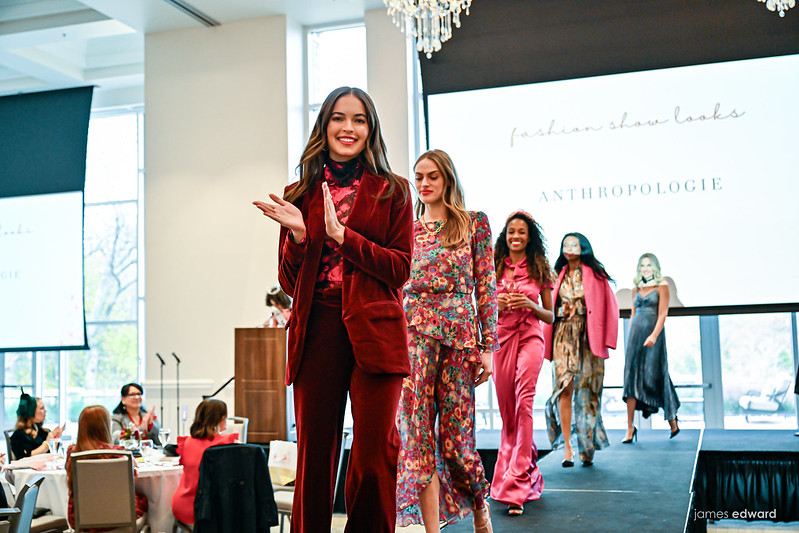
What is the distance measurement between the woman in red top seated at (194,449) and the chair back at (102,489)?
266 mm

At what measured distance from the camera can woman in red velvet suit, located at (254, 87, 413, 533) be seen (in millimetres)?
1866

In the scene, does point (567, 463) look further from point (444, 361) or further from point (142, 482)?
point (142, 482)

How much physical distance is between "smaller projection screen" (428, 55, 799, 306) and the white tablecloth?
393 cm

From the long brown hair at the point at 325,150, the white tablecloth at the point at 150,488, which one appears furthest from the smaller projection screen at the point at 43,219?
the long brown hair at the point at 325,150

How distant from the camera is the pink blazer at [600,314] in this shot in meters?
5.02

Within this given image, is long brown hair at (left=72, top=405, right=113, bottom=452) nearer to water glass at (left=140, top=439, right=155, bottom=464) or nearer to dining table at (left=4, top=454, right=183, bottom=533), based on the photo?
dining table at (left=4, top=454, right=183, bottom=533)

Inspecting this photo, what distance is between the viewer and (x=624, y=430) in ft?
24.8

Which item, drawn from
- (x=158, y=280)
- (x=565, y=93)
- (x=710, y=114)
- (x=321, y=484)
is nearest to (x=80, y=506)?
(x=321, y=484)

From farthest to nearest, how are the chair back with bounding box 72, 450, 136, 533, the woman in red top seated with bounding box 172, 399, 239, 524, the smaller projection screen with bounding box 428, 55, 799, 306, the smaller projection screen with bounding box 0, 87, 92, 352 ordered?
the smaller projection screen with bounding box 0, 87, 92, 352 → the smaller projection screen with bounding box 428, 55, 799, 306 → the woman in red top seated with bounding box 172, 399, 239, 524 → the chair back with bounding box 72, 450, 136, 533

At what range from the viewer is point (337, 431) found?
1.93 meters

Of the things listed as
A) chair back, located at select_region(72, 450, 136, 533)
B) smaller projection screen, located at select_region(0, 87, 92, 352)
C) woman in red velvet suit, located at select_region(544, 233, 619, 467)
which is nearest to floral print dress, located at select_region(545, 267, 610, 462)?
woman in red velvet suit, located at select_region(544, 233, 619, 467)

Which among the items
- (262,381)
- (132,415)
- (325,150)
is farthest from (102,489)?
(325,150)

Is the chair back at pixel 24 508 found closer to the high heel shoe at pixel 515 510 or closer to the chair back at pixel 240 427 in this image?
the high heel shoe at pixel 515 510

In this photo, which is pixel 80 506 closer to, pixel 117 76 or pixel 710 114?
pixel 710 114
